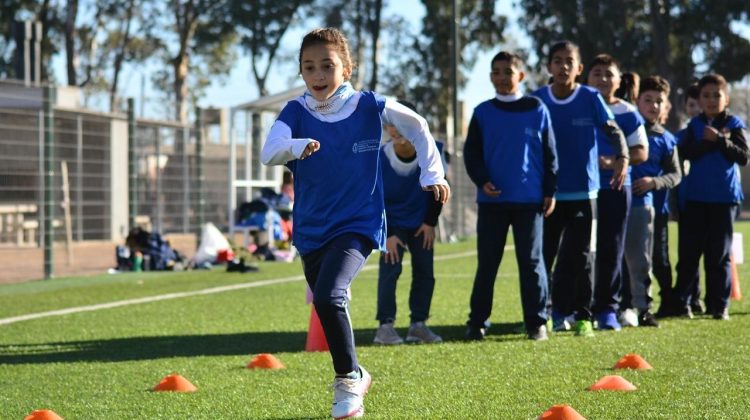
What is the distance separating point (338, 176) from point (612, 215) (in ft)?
13.2

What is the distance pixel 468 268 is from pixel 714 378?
1136 centimetres

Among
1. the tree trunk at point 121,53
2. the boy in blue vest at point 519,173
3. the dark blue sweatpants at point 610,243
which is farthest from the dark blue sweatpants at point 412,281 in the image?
the tree trunk at point 121,53

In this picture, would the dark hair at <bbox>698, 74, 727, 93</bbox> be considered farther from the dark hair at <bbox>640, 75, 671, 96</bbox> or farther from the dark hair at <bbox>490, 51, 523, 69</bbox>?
the dark hair at <bbox>490, 51, 523, 69</bbox>

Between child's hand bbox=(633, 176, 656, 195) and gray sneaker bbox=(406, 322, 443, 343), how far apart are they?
1.98 meters

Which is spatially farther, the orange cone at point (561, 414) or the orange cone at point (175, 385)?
the orange cone at point (175, 385)

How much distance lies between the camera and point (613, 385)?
6.71 metres

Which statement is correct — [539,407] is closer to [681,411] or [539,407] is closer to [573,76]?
[681,411]

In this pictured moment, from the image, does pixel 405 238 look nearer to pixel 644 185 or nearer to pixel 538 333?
pixel 538 333

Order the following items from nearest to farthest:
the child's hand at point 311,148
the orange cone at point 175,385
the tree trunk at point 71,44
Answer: the child's hand at point 311,148 → the orange cone at point 175,385 → the tree trunk at point 71,44

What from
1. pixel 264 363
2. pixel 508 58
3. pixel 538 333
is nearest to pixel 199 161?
pixel 508 58

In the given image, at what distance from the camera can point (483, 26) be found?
53.0 metres

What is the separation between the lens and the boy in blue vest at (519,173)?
9.16 meters

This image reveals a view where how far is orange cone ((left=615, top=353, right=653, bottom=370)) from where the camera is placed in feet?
24.6

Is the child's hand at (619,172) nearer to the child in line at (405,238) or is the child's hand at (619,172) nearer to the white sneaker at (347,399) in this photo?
the child in line at (405,238)
